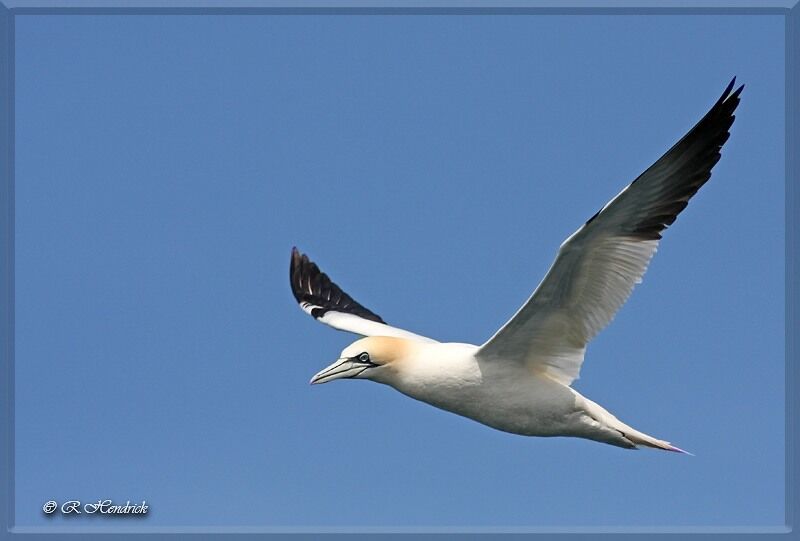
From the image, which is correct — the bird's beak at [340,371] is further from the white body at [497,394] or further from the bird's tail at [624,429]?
the bird's tail at [624,429]

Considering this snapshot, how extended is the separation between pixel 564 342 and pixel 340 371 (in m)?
1.96

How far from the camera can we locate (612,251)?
477 inches

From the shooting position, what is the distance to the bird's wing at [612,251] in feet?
38.9

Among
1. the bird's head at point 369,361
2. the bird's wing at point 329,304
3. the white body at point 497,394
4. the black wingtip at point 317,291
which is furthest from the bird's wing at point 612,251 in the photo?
the black wingtip at point 317,291

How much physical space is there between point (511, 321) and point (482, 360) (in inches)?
23.3

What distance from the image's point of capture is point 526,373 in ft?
41.7

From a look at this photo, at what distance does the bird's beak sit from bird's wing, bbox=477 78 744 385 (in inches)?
44.9

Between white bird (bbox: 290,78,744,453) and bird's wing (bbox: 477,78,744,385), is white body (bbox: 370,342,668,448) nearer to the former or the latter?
white bird (bbox: 290,78,744,453)

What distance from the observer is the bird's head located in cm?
1288

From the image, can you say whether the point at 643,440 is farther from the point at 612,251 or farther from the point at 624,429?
the point at 612,251

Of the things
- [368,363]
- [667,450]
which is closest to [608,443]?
[667,450]

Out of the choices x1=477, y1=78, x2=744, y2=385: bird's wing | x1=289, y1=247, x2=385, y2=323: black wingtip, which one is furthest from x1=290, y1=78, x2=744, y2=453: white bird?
x1=289, y1=247, x2=385, y2=323: black wingtip
